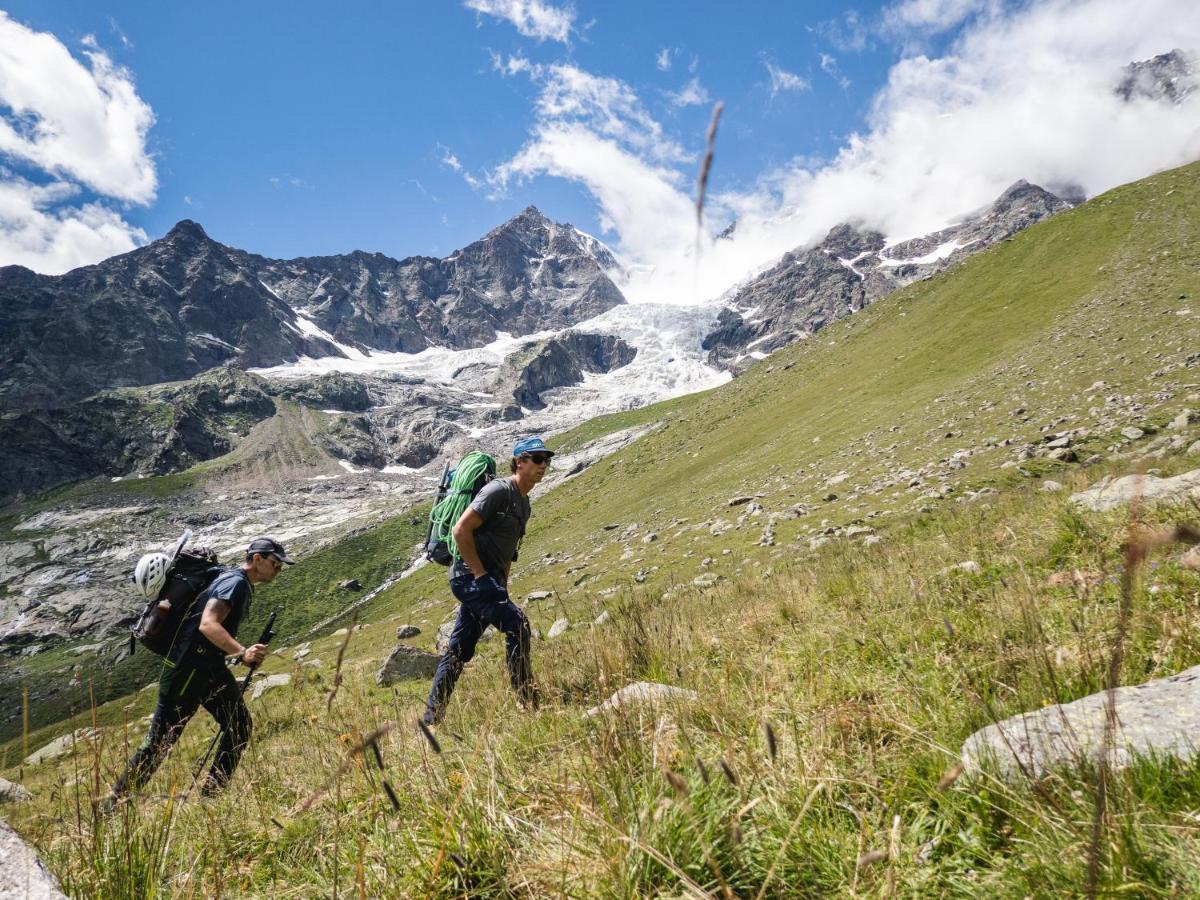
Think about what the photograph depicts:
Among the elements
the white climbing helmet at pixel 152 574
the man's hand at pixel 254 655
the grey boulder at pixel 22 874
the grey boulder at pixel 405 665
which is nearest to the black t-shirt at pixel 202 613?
the white climbing helmet at pixel 152 574

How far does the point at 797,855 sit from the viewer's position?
6.95ft

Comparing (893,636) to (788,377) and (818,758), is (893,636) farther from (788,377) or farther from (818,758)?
(788,377)

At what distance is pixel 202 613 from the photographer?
6039 mm

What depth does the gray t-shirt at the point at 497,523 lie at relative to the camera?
6.14m

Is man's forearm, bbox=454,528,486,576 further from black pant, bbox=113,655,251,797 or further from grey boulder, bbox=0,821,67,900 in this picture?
grey boulder, bbox=0,821,67,900

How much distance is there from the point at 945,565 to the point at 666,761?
18.3 ft

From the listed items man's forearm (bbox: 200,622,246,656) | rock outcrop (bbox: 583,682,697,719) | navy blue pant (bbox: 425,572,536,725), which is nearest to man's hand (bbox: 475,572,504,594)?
navy blue pant (bbox: 425,572,536,725)

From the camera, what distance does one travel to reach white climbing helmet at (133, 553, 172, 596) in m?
5.98

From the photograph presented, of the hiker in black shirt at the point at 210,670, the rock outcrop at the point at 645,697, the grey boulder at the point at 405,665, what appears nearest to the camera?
the rock outcrop at the point at 645,697

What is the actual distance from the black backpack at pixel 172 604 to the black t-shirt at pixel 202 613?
0.24ft

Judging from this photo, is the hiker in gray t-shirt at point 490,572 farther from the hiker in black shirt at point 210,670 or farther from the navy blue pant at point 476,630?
the hiker in black shirt at point 210,670

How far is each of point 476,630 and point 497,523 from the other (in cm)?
126

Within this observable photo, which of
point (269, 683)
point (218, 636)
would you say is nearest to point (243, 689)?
point (218, 636)

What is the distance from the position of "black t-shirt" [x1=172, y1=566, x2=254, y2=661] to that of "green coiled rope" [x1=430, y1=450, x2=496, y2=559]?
216cm
